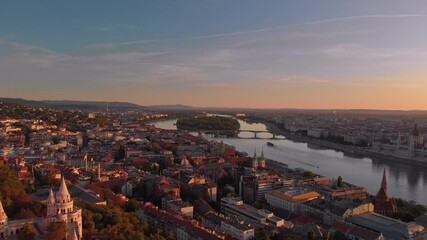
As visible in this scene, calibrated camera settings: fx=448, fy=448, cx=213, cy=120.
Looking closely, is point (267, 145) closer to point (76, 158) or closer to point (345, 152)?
point (345, 152)

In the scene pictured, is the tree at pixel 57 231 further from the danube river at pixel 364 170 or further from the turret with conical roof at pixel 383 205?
the danube river at pixel 364 170

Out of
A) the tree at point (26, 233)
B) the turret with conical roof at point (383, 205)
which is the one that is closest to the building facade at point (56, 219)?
the tree at point (26, 233)

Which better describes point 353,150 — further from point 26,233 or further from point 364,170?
point 26,233

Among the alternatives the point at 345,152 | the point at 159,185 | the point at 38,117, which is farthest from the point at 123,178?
the point at 38,117

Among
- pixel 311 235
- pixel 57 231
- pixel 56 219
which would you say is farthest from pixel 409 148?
pixel 57 231

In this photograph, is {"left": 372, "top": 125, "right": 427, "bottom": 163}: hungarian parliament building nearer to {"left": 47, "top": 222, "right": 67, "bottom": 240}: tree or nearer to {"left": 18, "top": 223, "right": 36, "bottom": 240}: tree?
{"left": 47, "top": 222, "right": 67, "bottom": 240}: tree

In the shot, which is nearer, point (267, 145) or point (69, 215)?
point (69, 215)

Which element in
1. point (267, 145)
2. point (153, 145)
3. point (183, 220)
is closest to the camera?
point (183, 220)

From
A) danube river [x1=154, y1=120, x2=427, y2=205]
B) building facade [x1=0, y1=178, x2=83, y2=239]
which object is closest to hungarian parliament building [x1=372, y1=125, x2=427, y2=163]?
danube river [x1=154, y1=120, x2=427, y2=205]
